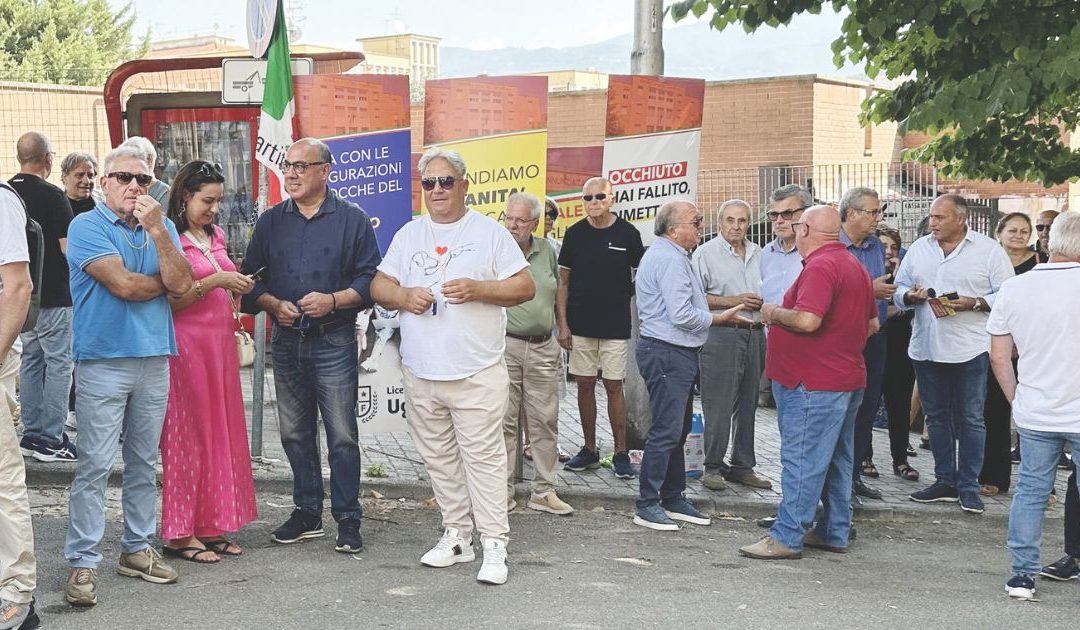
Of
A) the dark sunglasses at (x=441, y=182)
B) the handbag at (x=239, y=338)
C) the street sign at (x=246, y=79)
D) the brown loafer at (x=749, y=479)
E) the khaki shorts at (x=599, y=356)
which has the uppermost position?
the street sign at (x=246, y=79)

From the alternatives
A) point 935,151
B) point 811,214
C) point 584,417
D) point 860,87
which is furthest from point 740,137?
point 811,214

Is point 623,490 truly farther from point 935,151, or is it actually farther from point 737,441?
point 935,151

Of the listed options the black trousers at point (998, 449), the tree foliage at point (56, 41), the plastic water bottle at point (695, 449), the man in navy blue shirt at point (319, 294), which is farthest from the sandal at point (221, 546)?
the tree foliage at point (56, 41)

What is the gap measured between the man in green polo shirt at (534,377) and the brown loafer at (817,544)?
1.48m

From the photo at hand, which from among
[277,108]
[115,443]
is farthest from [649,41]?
[115,443]

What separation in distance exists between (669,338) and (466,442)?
1626 millimetres

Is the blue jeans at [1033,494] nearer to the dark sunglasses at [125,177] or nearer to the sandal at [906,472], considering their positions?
the sandal at [906,472]

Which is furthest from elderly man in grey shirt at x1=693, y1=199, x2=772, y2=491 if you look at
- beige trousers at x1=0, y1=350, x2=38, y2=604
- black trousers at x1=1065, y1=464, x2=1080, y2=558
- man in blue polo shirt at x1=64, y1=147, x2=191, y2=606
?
beige trousers at x1=0, y1=350, x2=38, y2=604

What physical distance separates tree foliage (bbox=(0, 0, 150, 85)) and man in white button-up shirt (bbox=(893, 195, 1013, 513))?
135 ft

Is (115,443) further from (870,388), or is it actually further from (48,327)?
(870,388)

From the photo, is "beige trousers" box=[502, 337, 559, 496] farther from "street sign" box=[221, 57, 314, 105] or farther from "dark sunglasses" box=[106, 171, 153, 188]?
"dark sunglasses" box=[106, 171, 153, 188]

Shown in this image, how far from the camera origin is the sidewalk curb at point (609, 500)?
7.96 metres

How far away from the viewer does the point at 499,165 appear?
845 cm

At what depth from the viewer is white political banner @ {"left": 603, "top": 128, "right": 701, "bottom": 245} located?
892cm
